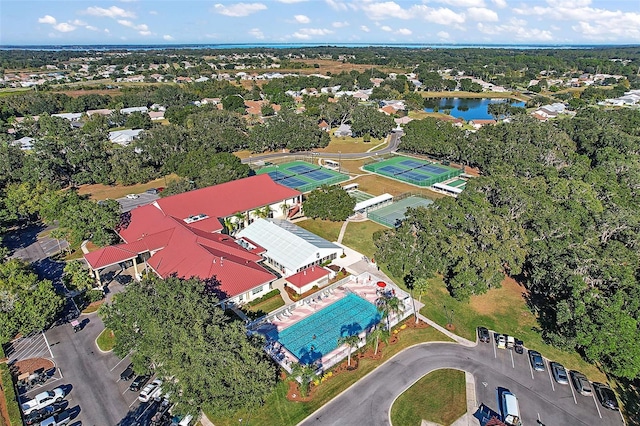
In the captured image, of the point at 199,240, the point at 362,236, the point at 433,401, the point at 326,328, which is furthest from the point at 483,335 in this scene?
the point at 199,240

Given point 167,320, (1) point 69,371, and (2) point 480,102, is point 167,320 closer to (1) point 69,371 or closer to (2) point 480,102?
(1) point 69,371

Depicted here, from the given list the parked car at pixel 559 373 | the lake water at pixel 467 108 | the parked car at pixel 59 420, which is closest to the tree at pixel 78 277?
the parked car at pixel 59 420

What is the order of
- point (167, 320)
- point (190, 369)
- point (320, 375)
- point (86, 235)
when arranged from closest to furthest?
point (190, 369)
point (167, 320)
point (320, 375)
point (86, 235)

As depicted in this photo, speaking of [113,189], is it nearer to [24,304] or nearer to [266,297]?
[24,304]

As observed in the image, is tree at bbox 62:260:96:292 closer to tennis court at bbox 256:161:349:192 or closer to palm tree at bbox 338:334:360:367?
palm tree at bbox 338:334:360:367

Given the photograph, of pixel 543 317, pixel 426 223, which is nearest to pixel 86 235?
pixel 426 223

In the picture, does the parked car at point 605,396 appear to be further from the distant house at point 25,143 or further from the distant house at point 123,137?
the distant house at point 25,143

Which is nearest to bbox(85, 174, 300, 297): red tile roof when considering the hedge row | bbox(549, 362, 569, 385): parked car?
the hedge row
